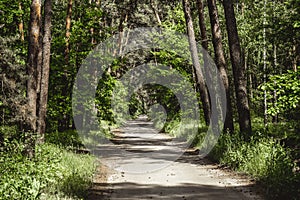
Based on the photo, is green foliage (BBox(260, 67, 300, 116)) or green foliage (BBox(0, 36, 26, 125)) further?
green foliage (BBox(0, 36, 26, 125))

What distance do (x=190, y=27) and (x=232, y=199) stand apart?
1582 centimetres

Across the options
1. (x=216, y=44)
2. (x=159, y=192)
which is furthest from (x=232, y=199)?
(x=216, y=44)

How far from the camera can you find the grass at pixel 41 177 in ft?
21.6

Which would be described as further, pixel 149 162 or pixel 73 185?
pixel 149 162

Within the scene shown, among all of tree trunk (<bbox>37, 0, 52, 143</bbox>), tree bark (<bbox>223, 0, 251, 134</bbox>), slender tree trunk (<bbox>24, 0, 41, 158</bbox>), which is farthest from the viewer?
tree trunk (<bbox>37, 0, 52, 143</bbox>)

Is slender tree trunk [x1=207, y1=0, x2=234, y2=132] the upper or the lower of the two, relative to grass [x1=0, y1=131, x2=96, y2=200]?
upper

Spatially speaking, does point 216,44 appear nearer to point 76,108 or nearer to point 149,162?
point 149,162

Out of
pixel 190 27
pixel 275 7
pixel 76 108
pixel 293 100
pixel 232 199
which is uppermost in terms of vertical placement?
pixel 275 7

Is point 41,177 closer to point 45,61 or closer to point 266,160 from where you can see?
point 266,160

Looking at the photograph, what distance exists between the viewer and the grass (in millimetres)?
6582

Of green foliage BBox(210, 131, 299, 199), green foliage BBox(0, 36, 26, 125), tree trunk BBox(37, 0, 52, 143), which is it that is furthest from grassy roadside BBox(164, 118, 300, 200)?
green foliage BBox(0, 36, 26, 125)

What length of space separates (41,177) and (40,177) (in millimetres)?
33

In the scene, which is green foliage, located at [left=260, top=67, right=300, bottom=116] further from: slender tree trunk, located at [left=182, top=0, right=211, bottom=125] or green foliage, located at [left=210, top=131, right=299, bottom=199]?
slender tree trunk, located at [left=182, top=0, right=211, bottom=125]

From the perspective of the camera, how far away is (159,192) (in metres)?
10.8
